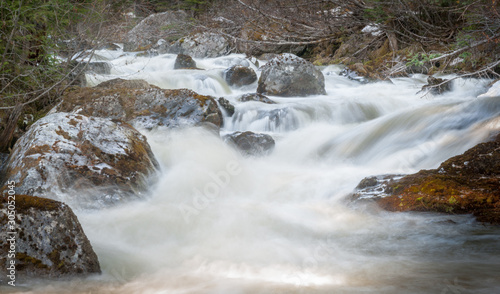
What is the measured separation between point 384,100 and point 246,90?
12.4 ft

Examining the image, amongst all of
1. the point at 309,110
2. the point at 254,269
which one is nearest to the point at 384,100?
the point at 309,110

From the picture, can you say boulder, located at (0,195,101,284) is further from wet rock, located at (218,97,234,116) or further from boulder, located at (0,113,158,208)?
wet rock, located at (218,97,234,116)

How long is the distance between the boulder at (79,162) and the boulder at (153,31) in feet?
42.3

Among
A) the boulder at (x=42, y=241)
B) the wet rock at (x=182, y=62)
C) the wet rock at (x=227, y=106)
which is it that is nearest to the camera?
the boulder at (x=42, y=241)

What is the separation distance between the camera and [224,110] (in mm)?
8492

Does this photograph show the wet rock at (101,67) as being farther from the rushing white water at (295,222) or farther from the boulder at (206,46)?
the boulder at (206,46)

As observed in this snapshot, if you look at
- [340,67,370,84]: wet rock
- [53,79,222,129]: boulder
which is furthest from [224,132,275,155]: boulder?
[340,67,370,84]: wet rock

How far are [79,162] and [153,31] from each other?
52.4ft

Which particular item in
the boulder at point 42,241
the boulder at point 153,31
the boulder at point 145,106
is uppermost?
the boulder at point 153,31

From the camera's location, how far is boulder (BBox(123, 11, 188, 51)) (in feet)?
59.3

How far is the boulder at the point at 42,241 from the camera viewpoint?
2.60 m

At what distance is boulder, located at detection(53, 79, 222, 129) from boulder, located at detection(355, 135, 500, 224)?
12.2 ft

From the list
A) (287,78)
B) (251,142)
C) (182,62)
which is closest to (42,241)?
(251,142)

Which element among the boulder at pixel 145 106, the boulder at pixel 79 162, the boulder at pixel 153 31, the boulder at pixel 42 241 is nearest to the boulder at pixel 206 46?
the boulder at pixel 153 31
